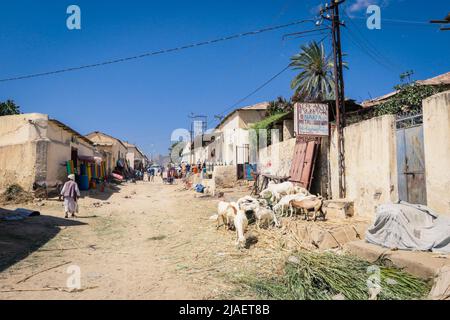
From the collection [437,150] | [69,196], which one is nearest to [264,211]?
[437,150]

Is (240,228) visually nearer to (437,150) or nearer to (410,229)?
(410,229)

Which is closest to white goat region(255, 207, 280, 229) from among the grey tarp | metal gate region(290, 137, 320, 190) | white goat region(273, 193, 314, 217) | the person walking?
white goat region(273, 193, 314, 217)

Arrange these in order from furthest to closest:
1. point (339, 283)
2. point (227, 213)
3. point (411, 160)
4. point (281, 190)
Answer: point (281, 190) < point (227, 213) < point (411, 160) < point (339, 283)

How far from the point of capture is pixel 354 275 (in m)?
4.78

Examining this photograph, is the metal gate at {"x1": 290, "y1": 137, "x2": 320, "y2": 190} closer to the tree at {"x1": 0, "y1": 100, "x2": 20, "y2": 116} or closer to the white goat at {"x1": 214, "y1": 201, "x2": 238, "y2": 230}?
the white goat at {"x1": 214, "y1": 201, "x2": 238, "y2": 230}

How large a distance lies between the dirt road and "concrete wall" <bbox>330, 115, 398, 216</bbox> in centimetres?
336

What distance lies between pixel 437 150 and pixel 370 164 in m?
2.18

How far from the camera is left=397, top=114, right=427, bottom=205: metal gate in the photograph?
688 centimetres

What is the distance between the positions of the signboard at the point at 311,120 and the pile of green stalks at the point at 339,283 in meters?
5.81

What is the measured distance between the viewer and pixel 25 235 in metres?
8.42

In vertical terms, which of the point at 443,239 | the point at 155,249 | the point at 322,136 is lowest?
the point at 155,249
